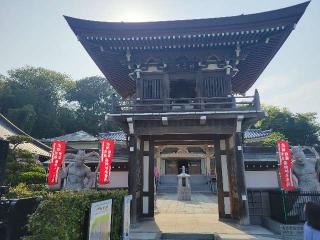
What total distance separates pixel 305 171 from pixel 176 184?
78.2 feet

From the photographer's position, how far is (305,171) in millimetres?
9859

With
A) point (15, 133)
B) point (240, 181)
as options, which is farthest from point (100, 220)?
point (15, 133)

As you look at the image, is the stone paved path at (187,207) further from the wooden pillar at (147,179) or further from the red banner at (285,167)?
the red banner at (285,167)

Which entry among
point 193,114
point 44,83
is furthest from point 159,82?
point 44,83

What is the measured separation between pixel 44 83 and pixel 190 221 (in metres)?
47.3

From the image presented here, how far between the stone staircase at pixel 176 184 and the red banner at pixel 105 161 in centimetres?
1840

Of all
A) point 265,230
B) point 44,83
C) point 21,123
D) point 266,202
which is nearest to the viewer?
point 265,230

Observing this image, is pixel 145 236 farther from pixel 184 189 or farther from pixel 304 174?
pixel 184 189

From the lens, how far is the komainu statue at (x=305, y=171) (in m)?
9.62

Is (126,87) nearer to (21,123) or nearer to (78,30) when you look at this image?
(78,30)

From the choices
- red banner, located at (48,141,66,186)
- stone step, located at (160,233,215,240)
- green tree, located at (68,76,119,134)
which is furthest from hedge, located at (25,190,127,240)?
green tree, located at (68,76,119,134)

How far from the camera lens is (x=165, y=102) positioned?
37.0 feet

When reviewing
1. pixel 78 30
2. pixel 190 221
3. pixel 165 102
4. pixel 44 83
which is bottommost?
pixel 190 221

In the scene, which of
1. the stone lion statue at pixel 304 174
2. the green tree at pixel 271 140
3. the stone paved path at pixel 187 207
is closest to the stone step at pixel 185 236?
the stone lion statue at pixel 304 174
